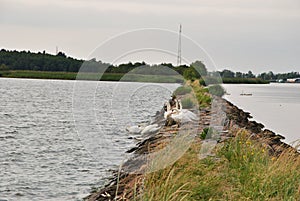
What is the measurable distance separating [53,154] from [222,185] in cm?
1053

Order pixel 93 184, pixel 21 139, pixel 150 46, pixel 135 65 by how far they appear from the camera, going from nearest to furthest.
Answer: pixel 150 46, pixel 135 65, pixel 93 184, pixel 21 139

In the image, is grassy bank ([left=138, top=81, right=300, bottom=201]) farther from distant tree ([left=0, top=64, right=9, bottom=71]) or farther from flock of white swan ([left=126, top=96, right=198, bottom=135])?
distant tree ([left=0, top=64, right=9, bottom=71])

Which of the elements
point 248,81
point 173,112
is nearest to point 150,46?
point 173,112

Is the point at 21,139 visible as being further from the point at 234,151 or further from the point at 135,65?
the point at 234,151

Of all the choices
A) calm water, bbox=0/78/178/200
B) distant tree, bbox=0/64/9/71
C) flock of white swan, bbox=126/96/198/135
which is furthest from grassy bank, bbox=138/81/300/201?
distant tree, bbox=0/64/9/71

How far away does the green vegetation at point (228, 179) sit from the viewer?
6804mm

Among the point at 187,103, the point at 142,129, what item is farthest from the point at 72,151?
the point at 187,103

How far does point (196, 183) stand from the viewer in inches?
282

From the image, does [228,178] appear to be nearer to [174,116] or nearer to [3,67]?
[174,116]

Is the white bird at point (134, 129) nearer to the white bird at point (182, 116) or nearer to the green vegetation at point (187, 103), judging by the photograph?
the green vegetation at point (187, 103)

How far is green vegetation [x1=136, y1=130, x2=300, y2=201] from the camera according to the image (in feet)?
22.3

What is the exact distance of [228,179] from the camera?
7.92 m

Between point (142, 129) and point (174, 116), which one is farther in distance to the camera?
point (142, 129)

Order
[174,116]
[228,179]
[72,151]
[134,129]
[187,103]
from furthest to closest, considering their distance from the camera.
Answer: [187,103], [134,129], [72,151], [174,116], [228,179]
